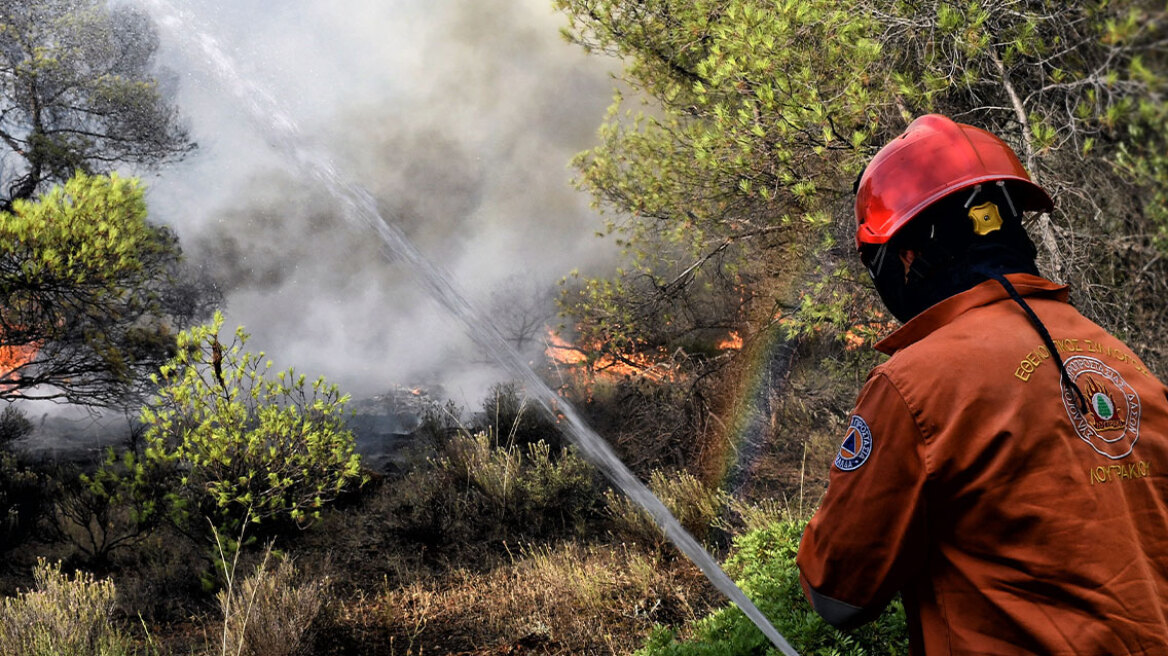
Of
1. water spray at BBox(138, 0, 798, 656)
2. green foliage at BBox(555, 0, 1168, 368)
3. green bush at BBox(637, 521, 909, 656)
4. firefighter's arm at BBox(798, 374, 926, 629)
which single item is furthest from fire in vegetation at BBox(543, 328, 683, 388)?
firefighter's arm at BBox(798, 374, 926, 629)

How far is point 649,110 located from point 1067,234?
239 inches

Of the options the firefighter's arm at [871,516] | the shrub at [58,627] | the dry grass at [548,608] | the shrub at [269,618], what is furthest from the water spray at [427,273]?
the shrub at [58,627]

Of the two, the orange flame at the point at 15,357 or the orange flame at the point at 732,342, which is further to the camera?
the orange flame at the point at 732,342

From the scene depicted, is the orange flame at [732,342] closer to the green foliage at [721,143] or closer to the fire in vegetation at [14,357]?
the green foliage at [721,143]

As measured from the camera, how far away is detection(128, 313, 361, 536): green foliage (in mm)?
5645

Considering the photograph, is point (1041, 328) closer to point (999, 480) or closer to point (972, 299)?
point (972, 299)

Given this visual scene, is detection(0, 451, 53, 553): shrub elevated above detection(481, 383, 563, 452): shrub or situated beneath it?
elevated above

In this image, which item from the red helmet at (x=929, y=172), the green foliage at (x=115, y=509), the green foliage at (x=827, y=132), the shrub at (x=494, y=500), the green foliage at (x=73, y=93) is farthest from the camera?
the green foliage at (x=73, y=93)

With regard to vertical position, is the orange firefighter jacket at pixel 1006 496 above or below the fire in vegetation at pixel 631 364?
below

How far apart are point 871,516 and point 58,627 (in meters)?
4.85

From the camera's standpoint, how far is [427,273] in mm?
11164

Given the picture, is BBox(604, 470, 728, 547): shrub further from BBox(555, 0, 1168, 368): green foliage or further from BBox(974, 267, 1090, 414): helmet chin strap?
BBox(974, 267, 1090, 414): helmet chin strap

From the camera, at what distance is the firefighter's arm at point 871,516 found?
1179mm

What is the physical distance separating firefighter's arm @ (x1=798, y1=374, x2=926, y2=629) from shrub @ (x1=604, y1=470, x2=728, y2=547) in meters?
4.83
